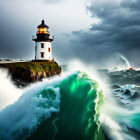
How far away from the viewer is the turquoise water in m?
4.25

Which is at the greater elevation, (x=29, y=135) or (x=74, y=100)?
(x=74, y=100)

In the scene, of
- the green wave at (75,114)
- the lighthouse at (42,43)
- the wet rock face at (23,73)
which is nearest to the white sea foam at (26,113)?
the green wave at (75,114)

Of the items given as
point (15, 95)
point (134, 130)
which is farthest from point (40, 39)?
point (134, 130)

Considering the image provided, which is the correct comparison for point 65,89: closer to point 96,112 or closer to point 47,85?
point 47,85

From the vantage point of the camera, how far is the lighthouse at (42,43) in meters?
29.7

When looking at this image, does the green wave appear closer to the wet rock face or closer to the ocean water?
the ocean water

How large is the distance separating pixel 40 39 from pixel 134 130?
25263mm

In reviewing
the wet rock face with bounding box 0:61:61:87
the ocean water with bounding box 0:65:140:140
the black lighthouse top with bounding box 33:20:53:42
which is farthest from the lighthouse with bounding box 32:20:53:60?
the ocean water with bounding box 0:65:140:140

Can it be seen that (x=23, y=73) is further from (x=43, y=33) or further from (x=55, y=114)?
(x=55, y=114)

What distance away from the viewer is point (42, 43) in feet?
98.4

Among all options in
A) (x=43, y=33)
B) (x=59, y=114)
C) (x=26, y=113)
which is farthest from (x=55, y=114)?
(x=43, y=33)

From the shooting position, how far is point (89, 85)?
17.8 ft

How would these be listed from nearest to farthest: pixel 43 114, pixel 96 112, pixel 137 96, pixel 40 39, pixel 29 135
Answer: pixel 29 135, pixel 43 114, pixel 96 112, pixel 137 96, pixel 40 39

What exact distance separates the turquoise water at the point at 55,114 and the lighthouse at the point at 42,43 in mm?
25094
